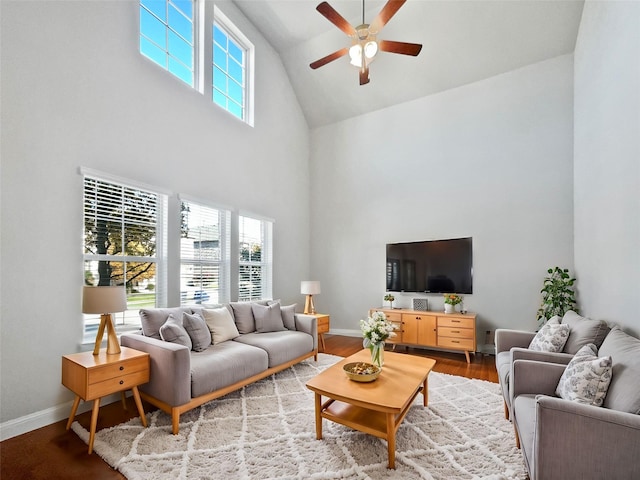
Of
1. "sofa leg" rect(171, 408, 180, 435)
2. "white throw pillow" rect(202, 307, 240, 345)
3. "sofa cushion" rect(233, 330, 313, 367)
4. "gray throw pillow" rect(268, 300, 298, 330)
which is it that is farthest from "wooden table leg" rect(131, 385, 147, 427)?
"gray throw pillow" rect(268, 300, 298, 330)

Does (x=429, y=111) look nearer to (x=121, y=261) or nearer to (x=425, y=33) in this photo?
(x=425, y=33)

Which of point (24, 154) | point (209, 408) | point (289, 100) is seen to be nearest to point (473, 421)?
point (209, 408)

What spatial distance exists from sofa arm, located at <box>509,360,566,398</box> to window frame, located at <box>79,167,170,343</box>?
350 cm

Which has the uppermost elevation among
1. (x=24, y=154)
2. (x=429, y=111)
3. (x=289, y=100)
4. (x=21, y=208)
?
(x=289, y=100)

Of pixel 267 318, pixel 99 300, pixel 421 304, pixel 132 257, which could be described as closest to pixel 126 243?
pixel 132 257

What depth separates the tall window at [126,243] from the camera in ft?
10.2

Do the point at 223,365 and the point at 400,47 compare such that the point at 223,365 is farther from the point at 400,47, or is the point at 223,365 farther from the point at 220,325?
the point at 400,47

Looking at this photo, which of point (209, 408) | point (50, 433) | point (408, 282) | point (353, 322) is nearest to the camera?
point (50, 433)

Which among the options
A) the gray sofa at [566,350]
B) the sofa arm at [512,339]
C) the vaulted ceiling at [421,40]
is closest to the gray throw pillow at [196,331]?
the gray sofa at [566,350]

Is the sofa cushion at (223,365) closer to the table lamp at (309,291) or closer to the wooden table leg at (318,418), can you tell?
the wooden table leg at (318,418)

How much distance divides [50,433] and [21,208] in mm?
1800

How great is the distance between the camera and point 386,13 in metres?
3.07

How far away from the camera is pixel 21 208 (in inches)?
103

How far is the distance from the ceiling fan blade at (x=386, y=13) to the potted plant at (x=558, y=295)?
3.63 m
